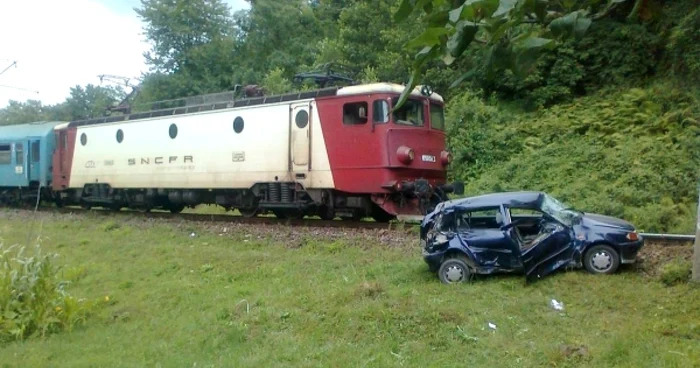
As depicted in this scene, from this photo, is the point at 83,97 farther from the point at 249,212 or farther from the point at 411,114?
the point at 411,114

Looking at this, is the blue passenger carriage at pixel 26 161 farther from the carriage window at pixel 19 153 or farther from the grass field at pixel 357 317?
the grass field at pixel 357 317

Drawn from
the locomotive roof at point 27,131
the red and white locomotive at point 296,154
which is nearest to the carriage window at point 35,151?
the locomotive roof at point 27,131

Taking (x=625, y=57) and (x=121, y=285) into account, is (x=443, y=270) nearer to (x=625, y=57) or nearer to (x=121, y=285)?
(x=121, y=285)

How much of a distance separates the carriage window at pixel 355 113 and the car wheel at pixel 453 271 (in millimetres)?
5384

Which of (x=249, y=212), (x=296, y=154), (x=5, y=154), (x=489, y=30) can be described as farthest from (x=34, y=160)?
(x=489, y=30)

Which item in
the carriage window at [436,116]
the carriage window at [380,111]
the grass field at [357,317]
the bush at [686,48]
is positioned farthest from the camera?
the bush at [686,48]

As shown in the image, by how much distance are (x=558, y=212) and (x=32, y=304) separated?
23.0ft

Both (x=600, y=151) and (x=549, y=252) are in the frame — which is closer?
(x=549, y=252)

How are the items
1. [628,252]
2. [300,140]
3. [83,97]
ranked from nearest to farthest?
[628,252]
[300,140]
[83,97]

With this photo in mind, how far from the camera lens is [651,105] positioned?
62.9 ft

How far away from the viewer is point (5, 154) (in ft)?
79.0

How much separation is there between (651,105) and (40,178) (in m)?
18.4

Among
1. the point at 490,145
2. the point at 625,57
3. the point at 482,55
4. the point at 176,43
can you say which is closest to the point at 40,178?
the point at 490,145

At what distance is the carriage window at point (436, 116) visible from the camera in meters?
14.5
